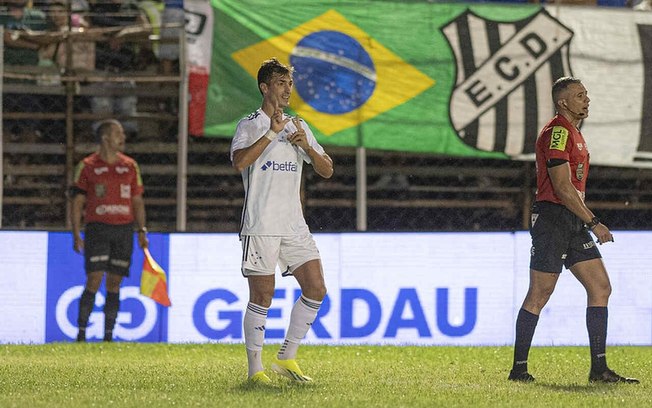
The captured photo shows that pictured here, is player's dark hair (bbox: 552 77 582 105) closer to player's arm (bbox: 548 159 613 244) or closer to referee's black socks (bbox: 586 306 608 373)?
player's arm (bbox: 548 159 613 244)

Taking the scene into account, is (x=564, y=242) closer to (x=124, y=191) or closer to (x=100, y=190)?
(x=124, y=191)

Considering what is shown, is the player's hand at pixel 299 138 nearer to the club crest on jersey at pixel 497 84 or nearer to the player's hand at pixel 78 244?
the player's hand at pixel 78 244

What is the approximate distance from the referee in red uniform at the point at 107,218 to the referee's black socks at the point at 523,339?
432 centimetres

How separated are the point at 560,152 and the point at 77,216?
5.04 meters

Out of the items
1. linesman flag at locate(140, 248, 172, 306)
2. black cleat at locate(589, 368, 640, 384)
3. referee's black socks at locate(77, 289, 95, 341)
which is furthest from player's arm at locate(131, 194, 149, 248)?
black cleat at locate(589, 368, 640, 384)

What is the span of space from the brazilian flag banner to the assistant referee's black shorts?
505 cm

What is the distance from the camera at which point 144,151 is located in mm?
14656

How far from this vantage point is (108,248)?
1159cm

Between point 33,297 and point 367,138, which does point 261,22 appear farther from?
point 33,297

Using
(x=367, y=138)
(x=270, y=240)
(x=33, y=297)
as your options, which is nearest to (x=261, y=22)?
(x=367, y=138)

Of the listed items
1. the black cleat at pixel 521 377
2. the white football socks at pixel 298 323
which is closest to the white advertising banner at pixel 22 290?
the white football socks at pixel 298 323

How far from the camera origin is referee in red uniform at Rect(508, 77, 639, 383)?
27.4 feet

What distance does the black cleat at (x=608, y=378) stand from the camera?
835 cm

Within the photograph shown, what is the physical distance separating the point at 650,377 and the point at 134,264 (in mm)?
5058
